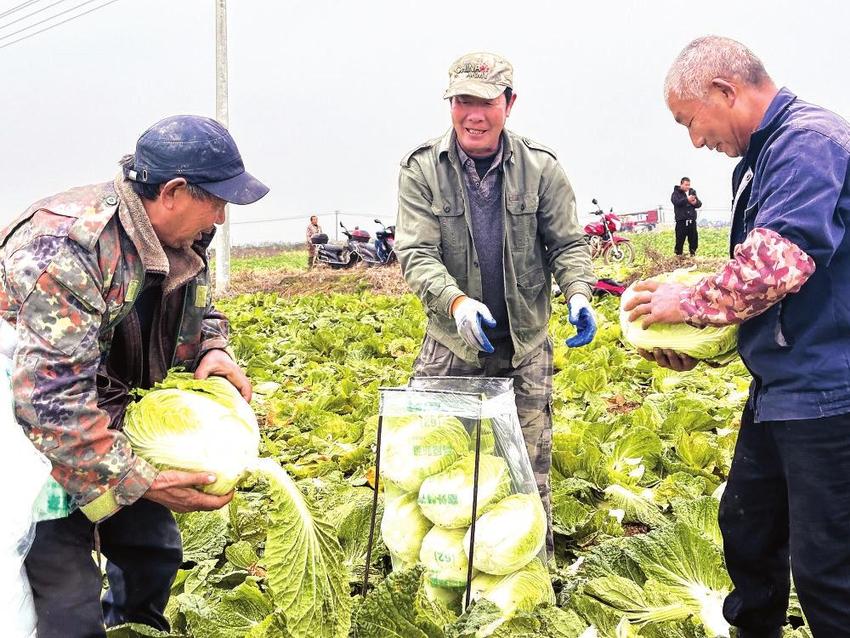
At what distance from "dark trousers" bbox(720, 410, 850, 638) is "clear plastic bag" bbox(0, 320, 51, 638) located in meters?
2.18

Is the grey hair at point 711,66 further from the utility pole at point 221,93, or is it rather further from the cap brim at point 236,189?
the utility pole at point 221,93

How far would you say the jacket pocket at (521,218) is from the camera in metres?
3.68

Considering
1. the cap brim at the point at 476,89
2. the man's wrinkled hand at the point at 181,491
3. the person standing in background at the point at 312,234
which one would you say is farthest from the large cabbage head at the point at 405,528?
the person standing in background at the point at 312,234

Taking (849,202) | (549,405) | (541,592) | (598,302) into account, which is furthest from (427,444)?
(598,302)

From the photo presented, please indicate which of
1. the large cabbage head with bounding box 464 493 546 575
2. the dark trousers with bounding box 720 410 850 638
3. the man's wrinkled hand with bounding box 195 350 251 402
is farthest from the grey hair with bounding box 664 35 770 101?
the man's wrinkled hand with bounding box 195 350 251 402

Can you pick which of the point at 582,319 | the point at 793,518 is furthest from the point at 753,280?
the point at 582,319

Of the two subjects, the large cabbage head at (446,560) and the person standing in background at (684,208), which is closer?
the large cabbage head at (446,560)

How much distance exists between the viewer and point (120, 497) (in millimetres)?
2312

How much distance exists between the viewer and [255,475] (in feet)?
8.73

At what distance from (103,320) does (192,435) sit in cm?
45

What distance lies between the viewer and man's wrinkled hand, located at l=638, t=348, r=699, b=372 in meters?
3.08

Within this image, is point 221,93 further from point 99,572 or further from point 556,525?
point 99,572

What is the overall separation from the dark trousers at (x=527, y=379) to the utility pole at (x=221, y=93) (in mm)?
15752

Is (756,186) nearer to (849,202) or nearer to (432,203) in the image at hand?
(849,202)
